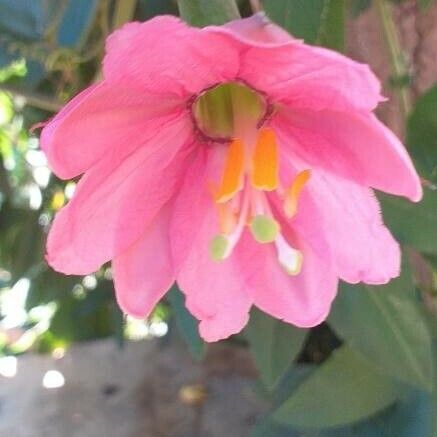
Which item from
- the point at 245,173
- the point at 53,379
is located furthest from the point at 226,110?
the point at 53,379

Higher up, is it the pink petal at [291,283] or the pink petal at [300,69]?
the pink petal at [300,69]

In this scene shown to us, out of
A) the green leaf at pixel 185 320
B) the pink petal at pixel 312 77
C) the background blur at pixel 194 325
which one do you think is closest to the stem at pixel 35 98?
the background blur at pixel 194 325

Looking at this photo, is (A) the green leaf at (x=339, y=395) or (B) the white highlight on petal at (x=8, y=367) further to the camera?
(B) the white highlight on petal at (x=8, y=367)

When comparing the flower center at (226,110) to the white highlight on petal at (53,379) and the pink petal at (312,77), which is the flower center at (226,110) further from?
the white highlight on petal at (53,379)

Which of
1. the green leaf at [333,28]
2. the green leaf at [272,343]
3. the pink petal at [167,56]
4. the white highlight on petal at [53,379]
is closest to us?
the pink petal at [167,56]

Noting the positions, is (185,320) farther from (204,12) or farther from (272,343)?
(204,12)

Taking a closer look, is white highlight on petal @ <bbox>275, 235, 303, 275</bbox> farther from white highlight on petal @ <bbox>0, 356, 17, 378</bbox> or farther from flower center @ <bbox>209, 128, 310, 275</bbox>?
white highlight on petal @ <bbox>0, 356, 17, 378</bbox>

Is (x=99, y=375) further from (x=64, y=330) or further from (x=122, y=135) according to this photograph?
(x=122, y=135)
